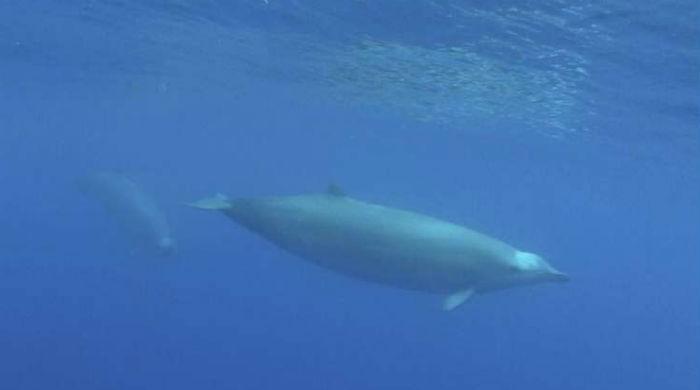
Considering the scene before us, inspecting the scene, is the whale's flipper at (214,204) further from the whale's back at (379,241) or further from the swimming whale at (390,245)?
the whale's back at (379,241)

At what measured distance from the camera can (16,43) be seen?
102 ft

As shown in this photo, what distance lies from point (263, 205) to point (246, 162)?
396 ft

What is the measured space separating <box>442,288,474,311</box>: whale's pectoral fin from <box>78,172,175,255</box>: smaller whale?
11777 millimetres

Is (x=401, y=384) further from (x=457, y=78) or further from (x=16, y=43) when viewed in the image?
(x=16, y=43)

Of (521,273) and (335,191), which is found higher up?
(335,191)

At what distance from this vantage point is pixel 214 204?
14.6 meters

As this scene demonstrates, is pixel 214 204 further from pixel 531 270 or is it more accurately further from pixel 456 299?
pixel 531 270

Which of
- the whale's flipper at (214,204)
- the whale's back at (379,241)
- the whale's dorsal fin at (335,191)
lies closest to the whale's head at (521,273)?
the whale's back at (379,241)

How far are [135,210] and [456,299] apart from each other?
1407 centimetres

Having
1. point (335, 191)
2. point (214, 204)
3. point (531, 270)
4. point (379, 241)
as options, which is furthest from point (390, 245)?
point (214, 204)

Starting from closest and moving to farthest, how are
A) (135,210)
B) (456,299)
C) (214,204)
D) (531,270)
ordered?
(456,299) < (531,270) < (214,204) < (135,210)

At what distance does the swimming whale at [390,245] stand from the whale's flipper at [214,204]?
0.06ft

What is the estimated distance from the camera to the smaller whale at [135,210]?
2417 cm

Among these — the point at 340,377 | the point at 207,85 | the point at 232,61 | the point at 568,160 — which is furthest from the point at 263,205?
the point at 568,160
